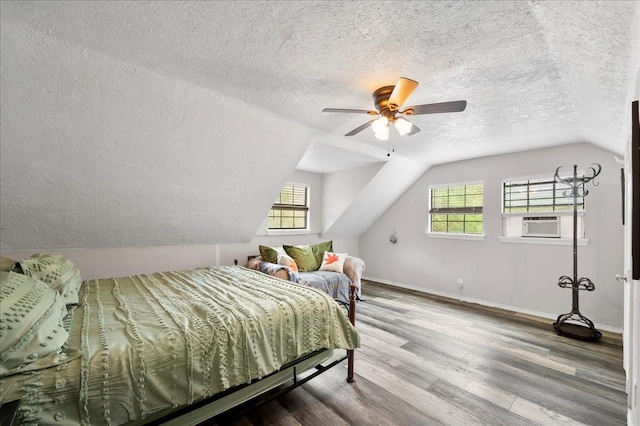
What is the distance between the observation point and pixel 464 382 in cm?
225

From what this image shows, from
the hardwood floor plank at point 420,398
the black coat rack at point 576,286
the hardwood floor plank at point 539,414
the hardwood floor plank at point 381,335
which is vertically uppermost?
the black coat rack at point 576,286

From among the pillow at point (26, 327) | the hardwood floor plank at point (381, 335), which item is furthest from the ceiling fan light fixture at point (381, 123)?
the pillow at point (26, 327)

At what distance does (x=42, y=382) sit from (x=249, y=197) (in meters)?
2.57

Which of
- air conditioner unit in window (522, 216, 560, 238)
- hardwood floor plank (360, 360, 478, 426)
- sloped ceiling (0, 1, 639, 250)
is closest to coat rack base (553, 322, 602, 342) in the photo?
air conditioner unit in window (522, 216, 560, 238)

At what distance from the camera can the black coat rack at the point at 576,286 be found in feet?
10.1

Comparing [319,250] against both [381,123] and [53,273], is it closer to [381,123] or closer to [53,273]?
[381,123]

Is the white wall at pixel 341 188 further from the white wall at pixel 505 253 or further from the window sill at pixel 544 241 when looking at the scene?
the window sill at pixel 544 241

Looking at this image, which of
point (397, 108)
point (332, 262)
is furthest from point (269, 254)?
point (397, 108)

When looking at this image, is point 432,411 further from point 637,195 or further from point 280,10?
point 280,10

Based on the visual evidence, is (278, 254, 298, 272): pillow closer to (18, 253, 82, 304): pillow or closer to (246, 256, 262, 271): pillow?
(246, 256, 262, 271): pillow

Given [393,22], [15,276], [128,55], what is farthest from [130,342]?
[393,22]

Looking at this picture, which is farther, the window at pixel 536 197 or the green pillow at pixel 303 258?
the green pillow at pixel 303 258

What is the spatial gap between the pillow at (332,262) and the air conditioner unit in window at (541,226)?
105 inches

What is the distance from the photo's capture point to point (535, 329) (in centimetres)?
331
